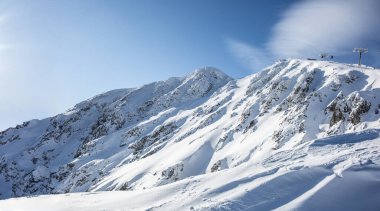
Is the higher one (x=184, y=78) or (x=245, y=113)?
(x=184, y=78)

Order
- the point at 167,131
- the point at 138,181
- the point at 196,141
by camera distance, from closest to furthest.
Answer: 1. the point at 138,181
2. the point at 196,141
3. the point at 167,131

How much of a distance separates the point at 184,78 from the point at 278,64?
51.9m

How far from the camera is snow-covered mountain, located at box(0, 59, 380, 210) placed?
1708 cm

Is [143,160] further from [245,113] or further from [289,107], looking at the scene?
[289,107]

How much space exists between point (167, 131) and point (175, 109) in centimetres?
1716

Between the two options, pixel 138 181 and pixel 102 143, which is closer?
pixel 138 181

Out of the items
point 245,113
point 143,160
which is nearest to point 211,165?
point 245,113

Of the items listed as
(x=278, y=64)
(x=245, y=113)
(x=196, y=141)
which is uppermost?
(x=278, y=64)

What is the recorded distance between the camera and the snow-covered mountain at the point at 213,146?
17078 mm

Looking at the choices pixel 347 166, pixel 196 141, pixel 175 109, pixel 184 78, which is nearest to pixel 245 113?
pixel 196 141

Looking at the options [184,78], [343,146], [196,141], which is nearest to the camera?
[343,146]

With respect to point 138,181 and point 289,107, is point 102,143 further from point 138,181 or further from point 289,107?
point 289,107

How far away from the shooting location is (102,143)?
99.9m

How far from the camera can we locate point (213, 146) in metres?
66.2
